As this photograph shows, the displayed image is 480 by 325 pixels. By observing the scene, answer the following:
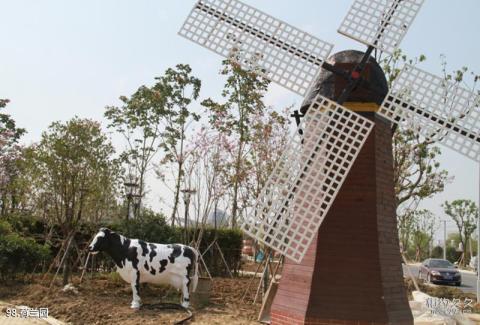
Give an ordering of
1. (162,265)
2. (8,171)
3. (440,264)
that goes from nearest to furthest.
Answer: (162,265)
(8,171)
(440,264)

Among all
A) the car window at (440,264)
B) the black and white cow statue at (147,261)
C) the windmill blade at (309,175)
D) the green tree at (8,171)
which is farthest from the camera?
the car window at (440,264)

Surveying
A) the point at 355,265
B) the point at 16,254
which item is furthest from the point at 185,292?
the point at 16,254

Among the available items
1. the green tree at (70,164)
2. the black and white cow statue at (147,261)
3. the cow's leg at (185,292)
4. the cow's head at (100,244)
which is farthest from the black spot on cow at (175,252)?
the green tree at (70,164)

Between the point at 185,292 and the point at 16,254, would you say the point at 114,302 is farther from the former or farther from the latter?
the point at 16,254

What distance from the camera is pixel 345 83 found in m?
6.93

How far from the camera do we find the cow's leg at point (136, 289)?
29.2 feet

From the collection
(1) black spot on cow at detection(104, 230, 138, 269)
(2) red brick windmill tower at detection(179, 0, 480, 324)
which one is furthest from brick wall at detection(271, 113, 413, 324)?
(1) black spot on cow at detection(104, 230, 138, 269)

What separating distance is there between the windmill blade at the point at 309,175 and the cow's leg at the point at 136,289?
358cm

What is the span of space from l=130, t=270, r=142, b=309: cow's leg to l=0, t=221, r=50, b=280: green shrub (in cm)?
359

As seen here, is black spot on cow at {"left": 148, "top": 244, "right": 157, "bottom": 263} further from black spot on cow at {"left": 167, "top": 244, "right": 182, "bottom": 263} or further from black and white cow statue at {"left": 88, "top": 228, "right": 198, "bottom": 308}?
black spot on cow at {"left": 167, "top": 244, "right": 182, "bottom": 263}

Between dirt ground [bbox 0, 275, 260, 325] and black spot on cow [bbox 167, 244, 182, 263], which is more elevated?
black spot on cow [bbox 167, 244, 182, 263]

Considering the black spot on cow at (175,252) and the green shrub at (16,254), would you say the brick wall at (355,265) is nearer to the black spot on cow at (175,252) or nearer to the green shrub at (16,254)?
the black spot on cow at (175,252)

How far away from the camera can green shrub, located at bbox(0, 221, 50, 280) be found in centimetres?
1127

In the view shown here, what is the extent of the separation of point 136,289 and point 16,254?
3953mm
